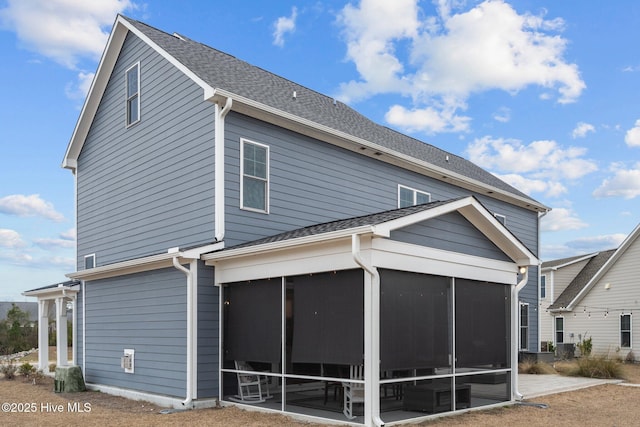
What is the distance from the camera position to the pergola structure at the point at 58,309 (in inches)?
602

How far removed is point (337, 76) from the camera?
18203mm

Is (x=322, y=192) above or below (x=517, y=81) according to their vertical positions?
below

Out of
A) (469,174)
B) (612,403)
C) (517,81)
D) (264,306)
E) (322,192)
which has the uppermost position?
(517,81)

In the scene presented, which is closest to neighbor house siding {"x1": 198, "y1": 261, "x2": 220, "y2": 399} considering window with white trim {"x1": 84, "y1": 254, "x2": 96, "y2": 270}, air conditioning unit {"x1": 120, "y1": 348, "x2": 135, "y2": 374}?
air conditioning unit {"x1": 120, "y1": 348, "x2": 135, "y2": 374}

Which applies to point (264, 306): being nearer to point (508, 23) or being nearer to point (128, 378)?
point (128, 378)

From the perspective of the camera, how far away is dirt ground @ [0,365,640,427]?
9.02m

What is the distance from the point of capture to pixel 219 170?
431 inches

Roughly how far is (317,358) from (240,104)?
500 centimetres

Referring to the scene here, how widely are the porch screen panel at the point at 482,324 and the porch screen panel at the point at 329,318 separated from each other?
235cm

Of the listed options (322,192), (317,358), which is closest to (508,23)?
(322,192)

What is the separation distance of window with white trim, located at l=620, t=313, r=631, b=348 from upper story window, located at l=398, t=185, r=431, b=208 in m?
13.2

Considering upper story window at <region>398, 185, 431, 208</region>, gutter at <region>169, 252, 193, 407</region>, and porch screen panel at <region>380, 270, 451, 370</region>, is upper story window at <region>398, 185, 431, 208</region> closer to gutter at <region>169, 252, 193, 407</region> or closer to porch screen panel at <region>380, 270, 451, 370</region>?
porch screen panel at <region>380, 270, 451, 370</region>

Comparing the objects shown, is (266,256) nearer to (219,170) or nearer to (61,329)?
(219,170)

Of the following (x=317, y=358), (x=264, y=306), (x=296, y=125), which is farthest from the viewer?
(x=296, y=125)
